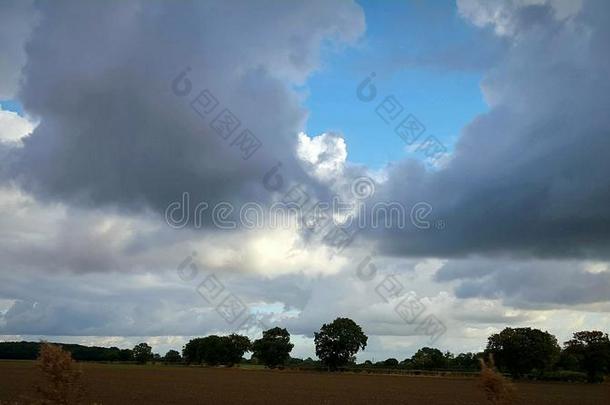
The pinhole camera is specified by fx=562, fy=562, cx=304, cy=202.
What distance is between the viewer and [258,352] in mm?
183500

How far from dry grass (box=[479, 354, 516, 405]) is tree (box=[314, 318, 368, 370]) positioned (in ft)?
483

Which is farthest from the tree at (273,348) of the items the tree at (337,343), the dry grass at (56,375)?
the dry grass at (56,375)

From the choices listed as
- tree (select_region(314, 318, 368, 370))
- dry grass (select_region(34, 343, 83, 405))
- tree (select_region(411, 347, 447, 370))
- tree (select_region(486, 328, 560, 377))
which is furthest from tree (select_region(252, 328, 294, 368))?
dry grass (select_region(34, 343, 83, 405))

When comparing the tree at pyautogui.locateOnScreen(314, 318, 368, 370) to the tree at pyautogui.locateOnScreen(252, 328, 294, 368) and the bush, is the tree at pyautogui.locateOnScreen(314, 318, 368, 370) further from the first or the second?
the bush

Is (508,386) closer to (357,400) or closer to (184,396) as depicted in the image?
(357,400)

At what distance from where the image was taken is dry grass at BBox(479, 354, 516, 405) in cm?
1581

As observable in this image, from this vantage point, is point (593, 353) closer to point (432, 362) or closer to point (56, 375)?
point (432, 362)

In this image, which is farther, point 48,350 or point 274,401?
point 274,401

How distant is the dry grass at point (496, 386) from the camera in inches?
622

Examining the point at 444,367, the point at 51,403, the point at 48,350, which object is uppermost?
the point at 444,367

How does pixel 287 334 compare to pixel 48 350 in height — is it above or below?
above

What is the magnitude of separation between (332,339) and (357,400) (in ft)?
353

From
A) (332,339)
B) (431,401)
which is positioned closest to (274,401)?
(431,401)

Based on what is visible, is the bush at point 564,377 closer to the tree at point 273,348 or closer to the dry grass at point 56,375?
the tree at point 273,348
